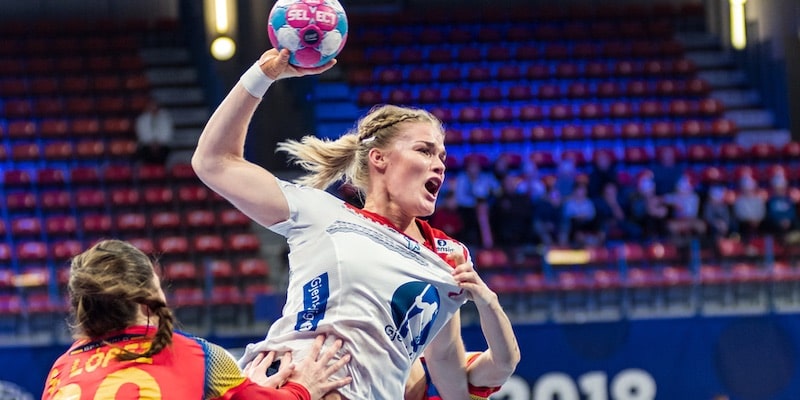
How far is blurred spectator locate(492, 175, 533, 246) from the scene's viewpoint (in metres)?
10.9

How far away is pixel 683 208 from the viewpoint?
1243 cm

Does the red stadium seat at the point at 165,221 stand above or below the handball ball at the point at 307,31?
below

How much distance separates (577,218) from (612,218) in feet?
1.32

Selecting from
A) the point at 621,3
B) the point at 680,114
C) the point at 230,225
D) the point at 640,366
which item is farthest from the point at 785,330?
the point at 621,3

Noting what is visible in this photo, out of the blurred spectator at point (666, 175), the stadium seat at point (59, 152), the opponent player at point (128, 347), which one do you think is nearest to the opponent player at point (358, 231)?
the opponent player at point (128, 347)

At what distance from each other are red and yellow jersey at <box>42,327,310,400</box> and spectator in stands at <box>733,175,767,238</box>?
9554mm

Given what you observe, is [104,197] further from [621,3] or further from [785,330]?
[621,3]

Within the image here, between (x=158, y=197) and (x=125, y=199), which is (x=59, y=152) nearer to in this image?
(x=125, y=199)

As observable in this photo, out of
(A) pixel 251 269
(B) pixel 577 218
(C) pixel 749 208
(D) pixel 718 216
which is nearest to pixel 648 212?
(D) pixel 718 216

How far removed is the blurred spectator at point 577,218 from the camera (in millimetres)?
11492

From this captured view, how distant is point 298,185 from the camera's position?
376cm

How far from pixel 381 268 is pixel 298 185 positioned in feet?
1.31

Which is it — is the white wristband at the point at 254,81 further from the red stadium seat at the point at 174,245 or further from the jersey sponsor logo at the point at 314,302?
the red stadium seat at the point at 174,245

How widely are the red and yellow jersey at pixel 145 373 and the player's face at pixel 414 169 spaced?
3.03ft
